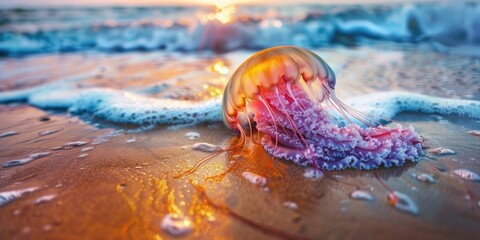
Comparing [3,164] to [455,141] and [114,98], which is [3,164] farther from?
[455,141]

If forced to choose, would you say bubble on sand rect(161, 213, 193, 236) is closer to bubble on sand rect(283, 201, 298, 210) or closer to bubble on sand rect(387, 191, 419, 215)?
bubble on sand rect(283, 201, 298, 210)

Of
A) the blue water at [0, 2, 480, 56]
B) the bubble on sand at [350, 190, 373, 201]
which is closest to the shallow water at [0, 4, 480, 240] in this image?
the bubble on sand at [350, 190, 373, 201]

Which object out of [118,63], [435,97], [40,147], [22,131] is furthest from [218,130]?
[118,63]

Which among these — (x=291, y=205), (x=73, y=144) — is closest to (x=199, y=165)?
(x=291, y=205)

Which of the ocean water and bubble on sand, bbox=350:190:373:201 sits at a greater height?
bubble on sand, bbox=350:190:373:201

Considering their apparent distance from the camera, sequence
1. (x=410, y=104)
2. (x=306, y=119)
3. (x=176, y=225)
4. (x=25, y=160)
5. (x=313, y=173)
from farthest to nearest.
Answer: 1. (x=410, y=104)
2. (x=25, y=160)
3. (x=306, y=119)
4. (x=313, y=173)
5. (x=176, y=225)

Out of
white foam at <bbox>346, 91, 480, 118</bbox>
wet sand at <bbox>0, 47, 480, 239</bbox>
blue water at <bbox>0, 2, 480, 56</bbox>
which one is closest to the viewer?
wet sand at <bbox>0, 47, 480, 239</bbox>

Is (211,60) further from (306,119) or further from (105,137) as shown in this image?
(306,119)

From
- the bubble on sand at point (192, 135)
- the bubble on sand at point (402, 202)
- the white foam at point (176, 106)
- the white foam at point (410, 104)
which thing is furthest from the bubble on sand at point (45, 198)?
the white foam at point (410, 104)
